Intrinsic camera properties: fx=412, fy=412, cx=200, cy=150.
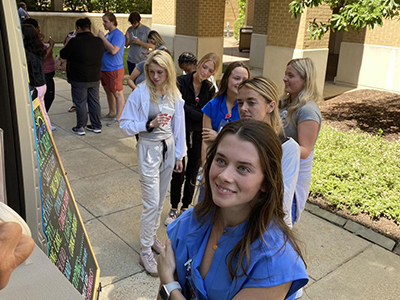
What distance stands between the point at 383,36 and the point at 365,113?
13.9 ft

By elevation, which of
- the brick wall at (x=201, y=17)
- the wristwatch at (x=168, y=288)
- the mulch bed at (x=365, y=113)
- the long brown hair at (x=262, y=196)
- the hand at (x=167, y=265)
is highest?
the brick wall at (x=201, y=17)

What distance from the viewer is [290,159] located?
2.76m

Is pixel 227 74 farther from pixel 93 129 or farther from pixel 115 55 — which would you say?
pixel 115 55

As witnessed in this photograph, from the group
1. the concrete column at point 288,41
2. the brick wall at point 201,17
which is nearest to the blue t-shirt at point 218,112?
the concrete column at point 288,41

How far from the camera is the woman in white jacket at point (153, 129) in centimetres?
371

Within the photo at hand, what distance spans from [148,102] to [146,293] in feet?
5.63

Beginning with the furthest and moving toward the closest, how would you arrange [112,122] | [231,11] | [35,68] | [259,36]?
[231,11] → [259,36] → [112,122] → [35,68]

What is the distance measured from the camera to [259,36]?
16562 mm

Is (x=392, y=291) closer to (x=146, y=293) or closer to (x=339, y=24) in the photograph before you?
(x=146, y=293)

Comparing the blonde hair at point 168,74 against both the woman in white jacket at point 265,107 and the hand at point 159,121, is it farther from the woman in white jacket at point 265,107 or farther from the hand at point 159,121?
the woman in white jacket at point 265,107

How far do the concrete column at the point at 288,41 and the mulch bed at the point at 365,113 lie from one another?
3.30 ft

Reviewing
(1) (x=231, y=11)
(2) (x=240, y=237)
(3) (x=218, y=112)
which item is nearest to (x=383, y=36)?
(3) (x=218, y=112)

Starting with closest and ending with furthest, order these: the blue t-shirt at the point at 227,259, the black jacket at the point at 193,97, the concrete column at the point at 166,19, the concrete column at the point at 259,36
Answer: the blue t-shirt at the point at 227,259 < the black jacket at the point at 193,97 < the concrete column at the point at 259,36 < the concrete column at the point at 166,19

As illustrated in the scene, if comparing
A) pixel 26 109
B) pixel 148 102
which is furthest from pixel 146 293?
pixel 26 109
